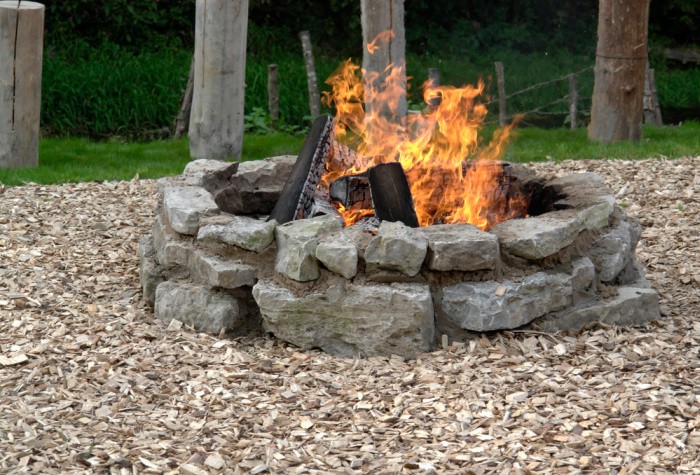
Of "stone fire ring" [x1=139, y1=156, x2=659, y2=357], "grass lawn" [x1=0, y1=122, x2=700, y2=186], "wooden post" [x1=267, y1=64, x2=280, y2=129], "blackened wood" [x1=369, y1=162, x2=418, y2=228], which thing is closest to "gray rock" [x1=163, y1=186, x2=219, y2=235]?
"stone fire ring" [x1=139, y1=156, x2=659, y2=357]

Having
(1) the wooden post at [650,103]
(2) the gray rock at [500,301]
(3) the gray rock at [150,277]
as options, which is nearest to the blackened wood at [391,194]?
(2) the gray rock at [500,301]

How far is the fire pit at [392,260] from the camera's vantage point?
14.2ft

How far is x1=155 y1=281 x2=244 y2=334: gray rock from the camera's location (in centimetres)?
460

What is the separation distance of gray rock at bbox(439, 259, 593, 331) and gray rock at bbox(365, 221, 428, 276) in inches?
8.6

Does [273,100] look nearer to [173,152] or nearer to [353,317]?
[173,152]

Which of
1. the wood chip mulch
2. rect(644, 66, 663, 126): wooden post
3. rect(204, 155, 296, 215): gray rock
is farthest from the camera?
rect(644, 66, 663, 126): wooden post

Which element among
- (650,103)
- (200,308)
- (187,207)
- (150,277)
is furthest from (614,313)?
(650,103)

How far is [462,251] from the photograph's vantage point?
4.33 m

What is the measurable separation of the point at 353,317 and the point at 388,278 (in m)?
0.22

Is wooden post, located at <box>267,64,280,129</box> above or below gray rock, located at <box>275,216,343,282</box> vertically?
above

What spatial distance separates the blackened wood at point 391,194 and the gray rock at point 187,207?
0.76 m

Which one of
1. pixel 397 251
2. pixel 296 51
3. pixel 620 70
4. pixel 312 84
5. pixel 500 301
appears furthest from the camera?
pixel 296 51

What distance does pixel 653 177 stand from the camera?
724 centimetres

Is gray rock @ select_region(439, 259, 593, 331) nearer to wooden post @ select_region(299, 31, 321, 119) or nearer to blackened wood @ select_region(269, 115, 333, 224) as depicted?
blackened wood @ select_region(269, 115, 333, 224)
